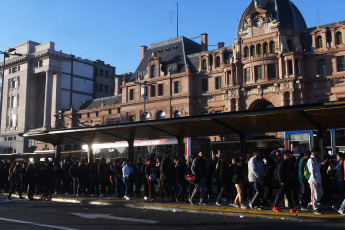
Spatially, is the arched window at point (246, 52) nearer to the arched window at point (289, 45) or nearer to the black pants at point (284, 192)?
the arched window at point (289, 45)

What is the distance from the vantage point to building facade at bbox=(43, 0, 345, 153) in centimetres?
4588

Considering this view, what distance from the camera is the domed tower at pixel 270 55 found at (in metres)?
46.5

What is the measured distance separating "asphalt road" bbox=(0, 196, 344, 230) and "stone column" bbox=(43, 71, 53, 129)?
63.2m

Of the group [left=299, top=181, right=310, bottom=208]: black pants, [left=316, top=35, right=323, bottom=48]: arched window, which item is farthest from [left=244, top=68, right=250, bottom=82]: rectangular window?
[left=299, top=181, right=310, bottom=208]: black pants

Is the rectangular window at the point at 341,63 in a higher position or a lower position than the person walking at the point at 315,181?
higher

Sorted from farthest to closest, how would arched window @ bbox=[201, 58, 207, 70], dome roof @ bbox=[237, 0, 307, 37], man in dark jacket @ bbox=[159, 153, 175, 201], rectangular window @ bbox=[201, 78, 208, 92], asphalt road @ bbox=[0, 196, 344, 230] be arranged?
arched window @ bbox=[201, 58, 207, 70], rectangular window @ bbox=[201, 78, 208, 92], dome roof @ bbox=[237, 0, 307, 37], man in dark jacket @ bbox=[159, 153, 175, 201], asphalt road @ bbox=[0, 196, 344, 230]

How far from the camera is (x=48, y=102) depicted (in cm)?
7594

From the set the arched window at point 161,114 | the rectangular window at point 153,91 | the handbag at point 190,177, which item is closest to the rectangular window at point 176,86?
the arched window at point 161,114

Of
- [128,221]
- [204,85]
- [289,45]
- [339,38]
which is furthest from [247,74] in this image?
[128,221]

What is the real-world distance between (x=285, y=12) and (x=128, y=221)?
1857 inches

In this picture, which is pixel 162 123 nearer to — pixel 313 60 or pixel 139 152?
pixel 139 152

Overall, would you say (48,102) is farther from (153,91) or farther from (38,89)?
(153,91)

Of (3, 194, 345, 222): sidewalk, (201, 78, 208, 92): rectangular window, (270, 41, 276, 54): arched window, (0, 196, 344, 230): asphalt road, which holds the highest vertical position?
(270, 41, 276, 54): arched window

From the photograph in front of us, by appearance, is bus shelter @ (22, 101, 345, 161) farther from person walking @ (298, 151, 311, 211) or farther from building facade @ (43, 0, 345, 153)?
building facade @ (43, 0, 345, 153)
